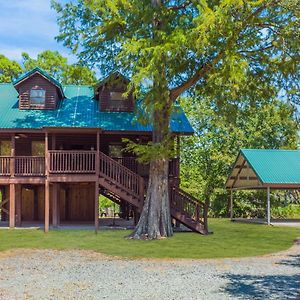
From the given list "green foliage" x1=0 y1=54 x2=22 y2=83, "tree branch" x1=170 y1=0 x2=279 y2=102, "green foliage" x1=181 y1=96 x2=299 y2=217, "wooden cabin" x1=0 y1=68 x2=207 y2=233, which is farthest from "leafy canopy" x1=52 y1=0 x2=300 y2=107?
"green foliage" x1=0 y1=54 x2=22 y2=83

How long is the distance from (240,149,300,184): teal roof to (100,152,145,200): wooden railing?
907 cm

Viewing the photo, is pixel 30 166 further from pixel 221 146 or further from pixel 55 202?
pixel 221 146

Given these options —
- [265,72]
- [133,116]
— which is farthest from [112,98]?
[265,72]

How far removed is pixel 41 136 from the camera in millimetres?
25828

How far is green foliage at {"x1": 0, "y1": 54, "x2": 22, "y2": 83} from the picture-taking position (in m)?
43.6

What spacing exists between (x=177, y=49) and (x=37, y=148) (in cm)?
1318

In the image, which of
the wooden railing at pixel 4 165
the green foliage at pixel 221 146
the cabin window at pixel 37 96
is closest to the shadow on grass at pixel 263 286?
the wooden railing at pixel 4 165

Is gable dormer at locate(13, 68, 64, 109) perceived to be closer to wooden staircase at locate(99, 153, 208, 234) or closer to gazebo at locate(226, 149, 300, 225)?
wooden staircase at locate(99, 153, 208, 234)

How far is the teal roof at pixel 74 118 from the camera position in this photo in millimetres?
23000

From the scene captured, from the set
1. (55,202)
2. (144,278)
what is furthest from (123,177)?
(144,278)

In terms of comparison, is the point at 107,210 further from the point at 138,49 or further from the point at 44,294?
the point at 44,294

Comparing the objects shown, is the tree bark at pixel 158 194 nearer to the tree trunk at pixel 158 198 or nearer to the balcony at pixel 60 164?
the tree trunk at pixel 158 198

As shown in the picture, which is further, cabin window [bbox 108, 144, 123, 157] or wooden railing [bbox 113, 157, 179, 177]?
cabin window [bbox 108, 144, 123, 157]

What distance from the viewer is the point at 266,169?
28.9 m
